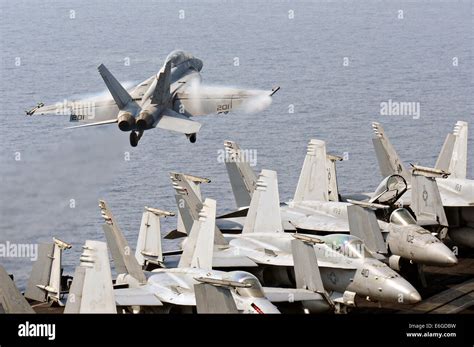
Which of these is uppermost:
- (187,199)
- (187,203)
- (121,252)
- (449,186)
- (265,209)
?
(187,199)

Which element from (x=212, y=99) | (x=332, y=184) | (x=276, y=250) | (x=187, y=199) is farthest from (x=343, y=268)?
(x=212, y=99)

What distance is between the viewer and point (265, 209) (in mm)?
64250

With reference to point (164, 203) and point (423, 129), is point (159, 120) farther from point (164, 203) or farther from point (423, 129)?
point (423, 129)

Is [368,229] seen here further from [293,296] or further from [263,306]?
[263,306]

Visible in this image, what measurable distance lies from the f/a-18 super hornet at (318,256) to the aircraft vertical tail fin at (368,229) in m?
2.27

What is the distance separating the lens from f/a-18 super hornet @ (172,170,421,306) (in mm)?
53844

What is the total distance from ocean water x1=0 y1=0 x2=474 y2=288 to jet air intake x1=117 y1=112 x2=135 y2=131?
17.6 m

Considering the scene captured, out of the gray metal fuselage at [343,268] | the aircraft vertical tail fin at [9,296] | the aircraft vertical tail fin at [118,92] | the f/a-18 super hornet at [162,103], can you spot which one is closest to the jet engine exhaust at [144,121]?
the f/a-18 super hornet at [162,103]

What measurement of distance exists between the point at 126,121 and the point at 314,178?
11456 mm

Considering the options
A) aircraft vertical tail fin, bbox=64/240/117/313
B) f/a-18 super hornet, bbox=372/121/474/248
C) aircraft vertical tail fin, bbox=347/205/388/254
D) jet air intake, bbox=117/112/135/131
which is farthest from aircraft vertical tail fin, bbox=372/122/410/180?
aircraft vertical tail fin, bbox=64/240/117/313

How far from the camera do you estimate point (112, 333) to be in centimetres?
4472

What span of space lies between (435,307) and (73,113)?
26452 mm

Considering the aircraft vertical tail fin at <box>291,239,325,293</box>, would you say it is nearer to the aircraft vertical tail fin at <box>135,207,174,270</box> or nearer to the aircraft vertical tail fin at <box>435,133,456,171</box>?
the aircraft vertical tail fin at <box>135,207,174,270</box>

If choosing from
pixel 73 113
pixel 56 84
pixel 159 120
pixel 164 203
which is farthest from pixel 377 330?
pixel 56 84
